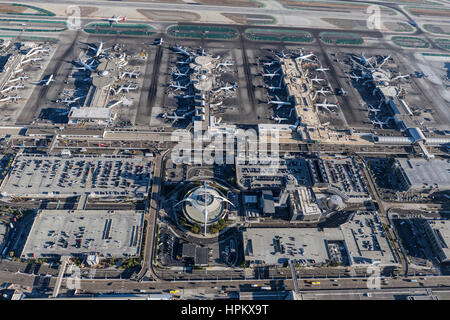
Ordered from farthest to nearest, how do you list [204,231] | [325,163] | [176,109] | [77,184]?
[176,109] → [325,163] → [77,184] → [204,231]

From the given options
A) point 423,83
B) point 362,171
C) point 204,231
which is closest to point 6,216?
point 204,231

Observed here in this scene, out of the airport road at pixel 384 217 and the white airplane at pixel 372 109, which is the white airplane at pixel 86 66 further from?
the white airplane at pixel 372 109

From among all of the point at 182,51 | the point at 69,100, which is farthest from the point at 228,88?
the point at 69,100

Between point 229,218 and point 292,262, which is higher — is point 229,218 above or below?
above

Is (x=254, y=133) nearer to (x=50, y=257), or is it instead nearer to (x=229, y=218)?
(x=229, y=218)

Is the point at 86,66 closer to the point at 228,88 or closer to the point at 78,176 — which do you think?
the point at 78,176

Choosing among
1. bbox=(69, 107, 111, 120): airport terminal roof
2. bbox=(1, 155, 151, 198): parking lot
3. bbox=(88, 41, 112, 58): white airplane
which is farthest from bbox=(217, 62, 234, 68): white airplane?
bbox=(1, 155, 151, 198): parking lot

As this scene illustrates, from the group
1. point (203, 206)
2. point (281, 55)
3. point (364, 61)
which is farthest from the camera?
point (281, 55)
